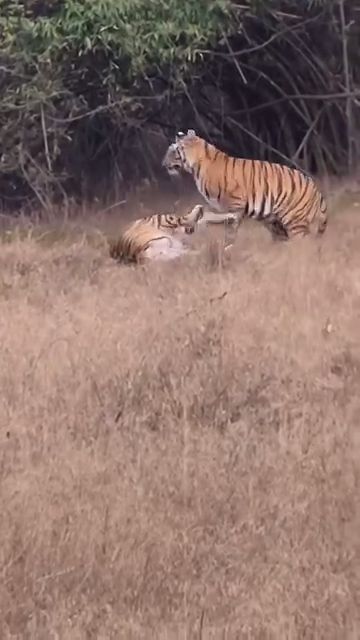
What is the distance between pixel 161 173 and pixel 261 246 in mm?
5187

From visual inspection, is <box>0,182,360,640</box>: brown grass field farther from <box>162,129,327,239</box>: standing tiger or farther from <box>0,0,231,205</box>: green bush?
<box>0,0,231,205</box>: green bush

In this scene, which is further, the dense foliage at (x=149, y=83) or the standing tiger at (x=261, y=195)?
the dense foliage at (x=149, y=83)

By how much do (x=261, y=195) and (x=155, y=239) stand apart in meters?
1.33

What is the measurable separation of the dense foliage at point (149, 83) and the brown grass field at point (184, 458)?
4075 millimetres

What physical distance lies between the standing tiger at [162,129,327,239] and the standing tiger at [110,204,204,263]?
316mm

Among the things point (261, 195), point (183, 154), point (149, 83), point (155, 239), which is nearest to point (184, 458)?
point (155, 239)

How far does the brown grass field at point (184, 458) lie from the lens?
4.67m

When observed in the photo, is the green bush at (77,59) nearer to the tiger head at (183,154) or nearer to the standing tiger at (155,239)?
the tiger head at (183,154)

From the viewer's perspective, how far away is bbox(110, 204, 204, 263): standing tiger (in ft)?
36.2

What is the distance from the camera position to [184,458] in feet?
19.4

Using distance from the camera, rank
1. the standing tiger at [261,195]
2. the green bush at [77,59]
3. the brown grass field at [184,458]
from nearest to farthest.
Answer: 1. the brown grass field at [184,458]
2. the standing tiger at [261,195]
3. the green bush at [77,59]

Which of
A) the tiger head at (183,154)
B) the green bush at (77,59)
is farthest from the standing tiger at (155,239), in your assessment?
the green bush at (77,59)

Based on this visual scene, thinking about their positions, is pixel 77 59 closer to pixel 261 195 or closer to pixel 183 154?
pixel 183 154

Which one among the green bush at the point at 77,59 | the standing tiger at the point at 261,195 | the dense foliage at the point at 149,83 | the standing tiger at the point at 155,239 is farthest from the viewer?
the dense foliage at the point at 149,83
